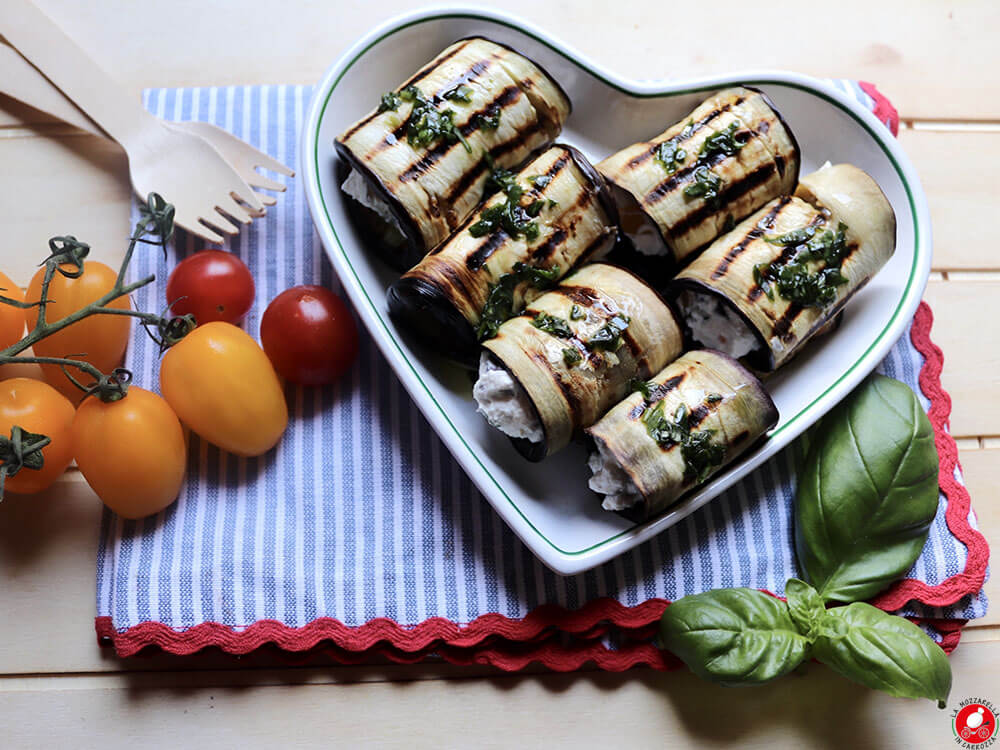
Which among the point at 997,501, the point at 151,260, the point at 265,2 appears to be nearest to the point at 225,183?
the point at 151,260

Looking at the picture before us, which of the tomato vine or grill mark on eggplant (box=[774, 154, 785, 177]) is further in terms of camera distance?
grill mark on eggplant (box=[774, 154, 785, 177])

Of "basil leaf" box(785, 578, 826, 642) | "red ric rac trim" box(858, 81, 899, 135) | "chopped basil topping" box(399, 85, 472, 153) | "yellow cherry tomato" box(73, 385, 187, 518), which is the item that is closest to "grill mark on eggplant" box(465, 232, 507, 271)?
"chopped basil topping" box(399, 85, 472, 153)

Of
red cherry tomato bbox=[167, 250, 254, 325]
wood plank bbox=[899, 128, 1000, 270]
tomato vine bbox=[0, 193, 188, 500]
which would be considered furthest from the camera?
wood plank bbox=[899, 128, 1000, 270]

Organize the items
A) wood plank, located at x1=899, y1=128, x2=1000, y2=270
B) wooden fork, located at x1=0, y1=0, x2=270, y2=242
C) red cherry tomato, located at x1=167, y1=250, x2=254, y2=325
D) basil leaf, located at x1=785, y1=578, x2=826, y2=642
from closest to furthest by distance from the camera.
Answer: basil leaf, located at x1=785, y1=578, x2=826, y2=642 → red cherry tomato, located at x1=167, y1=250, x2=254, y2=325 → wooden fork, located at x1=0, y1=0, x2=270, y2=242 → wood plank, located at x1=899, y1=128, x2=1000, y2=270

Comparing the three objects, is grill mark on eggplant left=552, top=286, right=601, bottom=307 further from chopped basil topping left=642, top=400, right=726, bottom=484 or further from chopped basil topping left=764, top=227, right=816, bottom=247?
chopped basil topping left=764, top=227, right=816, bottom=247

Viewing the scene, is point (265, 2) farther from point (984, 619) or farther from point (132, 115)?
point (984, 619)

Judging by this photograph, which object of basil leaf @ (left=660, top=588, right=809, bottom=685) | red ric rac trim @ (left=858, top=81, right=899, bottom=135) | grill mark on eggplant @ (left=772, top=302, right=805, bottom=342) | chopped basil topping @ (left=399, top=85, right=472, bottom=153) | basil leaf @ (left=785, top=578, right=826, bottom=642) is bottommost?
basil leaf @ (left=660, top=588, right=809, bottom=685)
